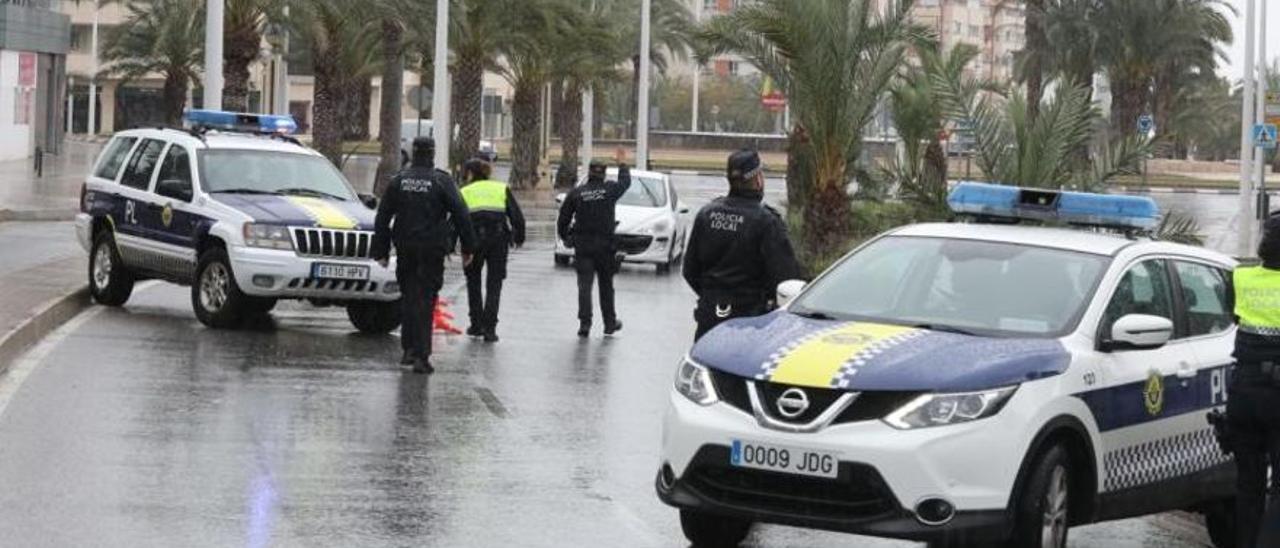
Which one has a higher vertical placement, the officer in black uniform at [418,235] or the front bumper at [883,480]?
the officer in black uniform at [418,235]

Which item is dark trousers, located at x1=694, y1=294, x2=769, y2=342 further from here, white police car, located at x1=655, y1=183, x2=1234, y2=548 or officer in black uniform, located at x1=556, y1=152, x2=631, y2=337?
officer in black uniform, located at x1=556, y1=152, x2=631, y2=337

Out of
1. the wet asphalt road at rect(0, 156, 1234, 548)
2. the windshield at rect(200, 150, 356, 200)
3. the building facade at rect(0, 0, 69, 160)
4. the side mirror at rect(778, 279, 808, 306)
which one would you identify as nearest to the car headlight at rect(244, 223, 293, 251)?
the wet asphalt road at rect(0, 156, 1234, 548)

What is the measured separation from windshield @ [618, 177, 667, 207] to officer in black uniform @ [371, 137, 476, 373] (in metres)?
16.0

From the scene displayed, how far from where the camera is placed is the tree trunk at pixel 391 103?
48.2 metres

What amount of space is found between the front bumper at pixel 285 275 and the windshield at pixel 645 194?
44.5 ft

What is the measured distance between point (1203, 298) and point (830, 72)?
19778 mm

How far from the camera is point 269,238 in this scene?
62.5 feet

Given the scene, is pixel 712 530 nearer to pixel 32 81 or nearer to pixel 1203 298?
pixel 1203 298

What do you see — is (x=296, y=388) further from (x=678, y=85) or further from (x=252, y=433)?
(x=678, y=85)

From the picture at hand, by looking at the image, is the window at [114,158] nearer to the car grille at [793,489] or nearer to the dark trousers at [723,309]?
the dark trousers at [723,309]

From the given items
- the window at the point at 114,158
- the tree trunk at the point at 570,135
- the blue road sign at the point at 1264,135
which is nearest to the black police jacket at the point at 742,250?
the window at the point at 114,158

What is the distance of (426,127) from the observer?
75.8 m

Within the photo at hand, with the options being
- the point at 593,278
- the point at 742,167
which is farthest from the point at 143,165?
the point at 742,167

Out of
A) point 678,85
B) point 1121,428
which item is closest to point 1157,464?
point 1121,428
